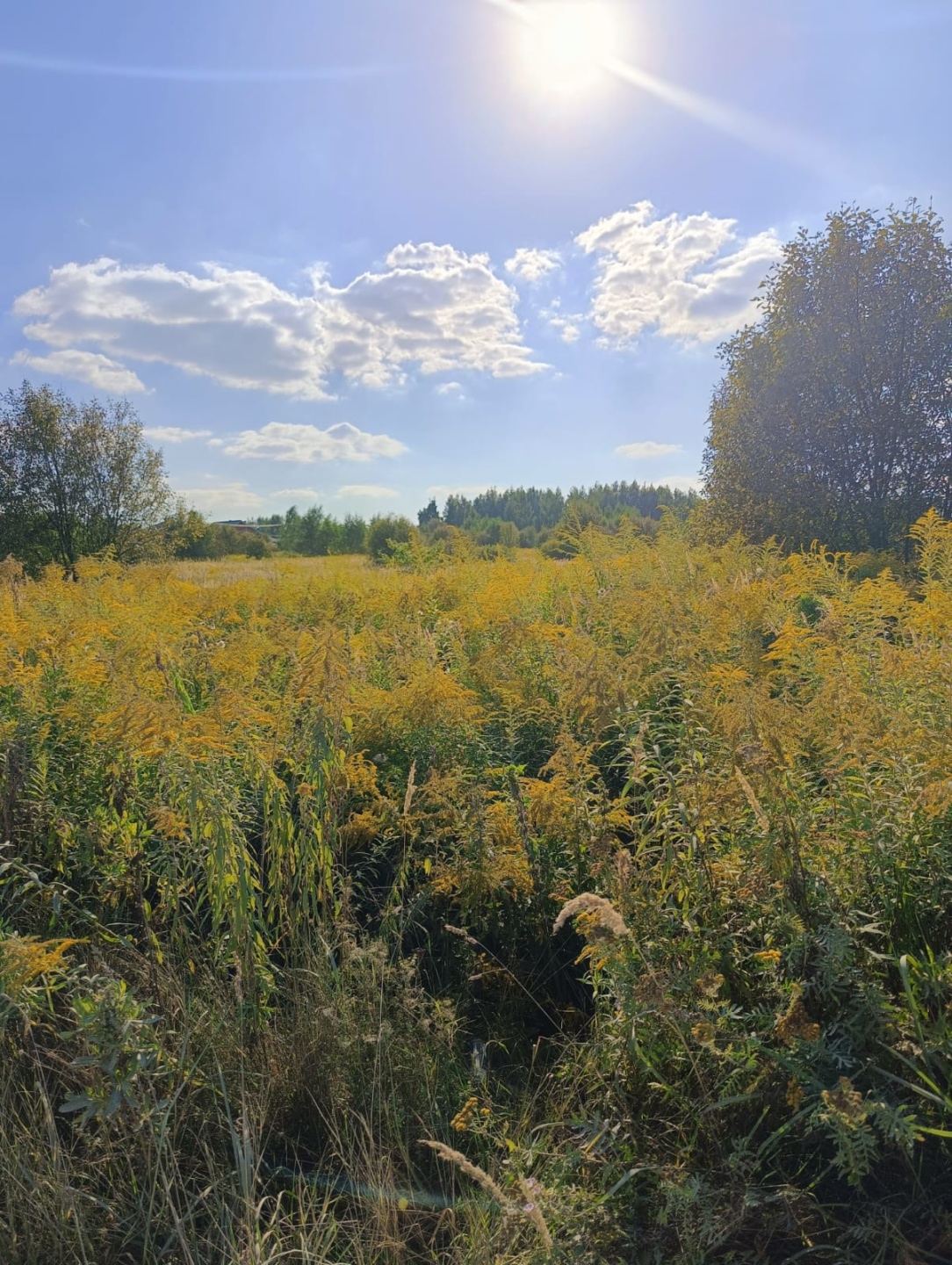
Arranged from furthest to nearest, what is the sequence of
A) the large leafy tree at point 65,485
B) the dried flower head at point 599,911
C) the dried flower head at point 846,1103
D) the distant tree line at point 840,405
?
the large leafy tree at point 65,485 → the distant tree line at point 840,405 → the dried flower head at point 599,911 → the dried flower head at point 846,1103

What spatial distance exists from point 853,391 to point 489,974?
926cm

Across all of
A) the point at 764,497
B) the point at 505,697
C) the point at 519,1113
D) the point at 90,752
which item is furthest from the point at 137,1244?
the point at 764,497

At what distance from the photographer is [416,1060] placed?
2217 millimetres

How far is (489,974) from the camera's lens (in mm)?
2639

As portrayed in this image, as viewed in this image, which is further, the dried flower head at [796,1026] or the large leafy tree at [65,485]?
the large leafy tree at [65,485]

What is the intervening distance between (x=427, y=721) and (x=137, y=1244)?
6.44 feet

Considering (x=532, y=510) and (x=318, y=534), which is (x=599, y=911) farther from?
(x=532, y=510)

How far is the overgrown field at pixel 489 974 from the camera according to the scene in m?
1.67

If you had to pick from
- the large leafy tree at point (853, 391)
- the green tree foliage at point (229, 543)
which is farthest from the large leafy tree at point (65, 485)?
the large leafy tree at point (853, 391)

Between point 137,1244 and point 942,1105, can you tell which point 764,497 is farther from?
point 137,1244

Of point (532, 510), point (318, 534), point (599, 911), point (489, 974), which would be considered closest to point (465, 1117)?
point (489, 974)

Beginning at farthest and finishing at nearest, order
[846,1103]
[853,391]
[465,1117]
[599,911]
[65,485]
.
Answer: [65,485], [853,391], [465,1117], [599,911], [846,1103]

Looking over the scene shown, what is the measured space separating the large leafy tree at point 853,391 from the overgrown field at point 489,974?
23.4 ft

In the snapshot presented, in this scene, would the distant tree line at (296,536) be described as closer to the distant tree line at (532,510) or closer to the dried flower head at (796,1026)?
the distant tree line at (532,510)
